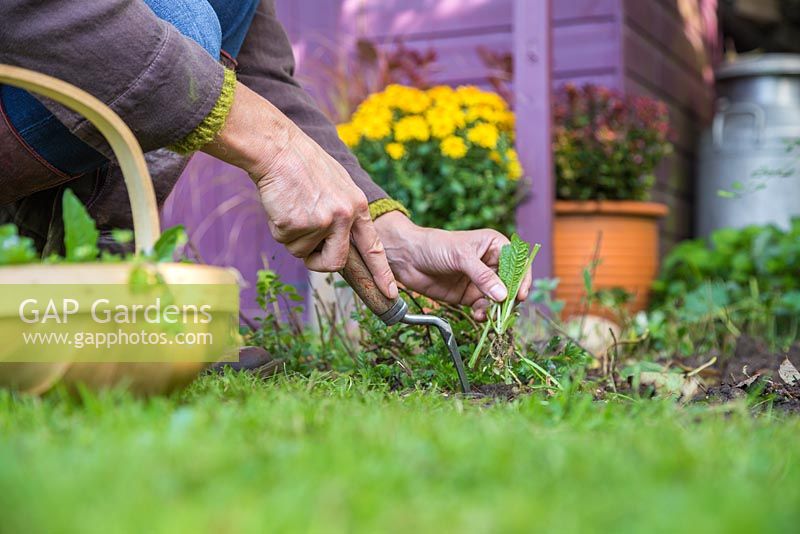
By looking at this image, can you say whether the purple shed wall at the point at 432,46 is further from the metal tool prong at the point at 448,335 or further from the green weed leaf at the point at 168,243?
the green weed leaf at the point at 168,243

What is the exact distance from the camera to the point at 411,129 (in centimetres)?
357

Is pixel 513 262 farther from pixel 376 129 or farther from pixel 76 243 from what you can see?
pixel 376 129

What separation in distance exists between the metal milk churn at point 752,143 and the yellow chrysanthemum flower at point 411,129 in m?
2.07

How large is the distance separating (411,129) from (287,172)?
2.16 m

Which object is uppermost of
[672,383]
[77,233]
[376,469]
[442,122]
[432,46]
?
[432,46]

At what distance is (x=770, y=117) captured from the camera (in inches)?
196

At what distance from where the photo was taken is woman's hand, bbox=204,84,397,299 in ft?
4.75

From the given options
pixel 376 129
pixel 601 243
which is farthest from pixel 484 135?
pixel 601 243

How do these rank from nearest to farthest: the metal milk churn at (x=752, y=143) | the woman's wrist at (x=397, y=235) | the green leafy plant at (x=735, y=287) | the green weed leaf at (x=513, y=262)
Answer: the green weed leaf at (x=513, y=262)
the woman's wrist at (x=397, y=235)
the green leafy plant at (x=735, y=287)
the metal milk churn at (x=752, y=143)

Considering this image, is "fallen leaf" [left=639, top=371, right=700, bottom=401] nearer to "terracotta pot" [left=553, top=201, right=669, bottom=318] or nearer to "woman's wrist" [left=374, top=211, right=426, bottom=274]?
"woman's wrist" [left=374, top=211, right=426, bottom=274]

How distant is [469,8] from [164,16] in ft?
9.50

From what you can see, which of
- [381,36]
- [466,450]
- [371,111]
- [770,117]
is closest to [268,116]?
[466,450]

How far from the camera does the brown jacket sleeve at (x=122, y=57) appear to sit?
1.34 m

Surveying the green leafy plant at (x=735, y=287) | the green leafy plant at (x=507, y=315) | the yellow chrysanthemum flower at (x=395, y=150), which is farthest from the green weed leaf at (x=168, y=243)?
the yellow chrysanthemum flower at (x=395, y=150)
